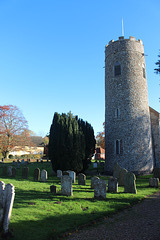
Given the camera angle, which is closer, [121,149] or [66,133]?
[66,133]

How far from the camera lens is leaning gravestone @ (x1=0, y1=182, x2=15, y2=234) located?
4.07 m

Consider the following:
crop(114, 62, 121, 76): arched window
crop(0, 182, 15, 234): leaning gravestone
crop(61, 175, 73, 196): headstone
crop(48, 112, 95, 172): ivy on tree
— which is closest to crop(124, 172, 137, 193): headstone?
crop(61, 175, 73, 196): headstone

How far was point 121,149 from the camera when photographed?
1722cm

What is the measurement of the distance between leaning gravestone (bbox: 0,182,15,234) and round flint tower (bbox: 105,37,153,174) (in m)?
14.0

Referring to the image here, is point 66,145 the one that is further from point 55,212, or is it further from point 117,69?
point 117,69

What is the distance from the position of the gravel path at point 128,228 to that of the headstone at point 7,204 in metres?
1.48

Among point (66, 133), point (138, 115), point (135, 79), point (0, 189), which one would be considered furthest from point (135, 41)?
point (0, 189)

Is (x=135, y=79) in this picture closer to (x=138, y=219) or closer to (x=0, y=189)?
(x=138, y=219)

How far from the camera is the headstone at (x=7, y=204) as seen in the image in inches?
160

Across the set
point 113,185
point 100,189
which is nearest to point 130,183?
point 113,185

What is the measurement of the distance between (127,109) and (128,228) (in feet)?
45.3

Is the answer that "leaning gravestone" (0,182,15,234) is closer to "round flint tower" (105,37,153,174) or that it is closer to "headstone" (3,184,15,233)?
"headstone" (3,184,15,233)

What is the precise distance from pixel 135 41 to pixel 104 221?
62.1 feet

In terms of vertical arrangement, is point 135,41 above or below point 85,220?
above
